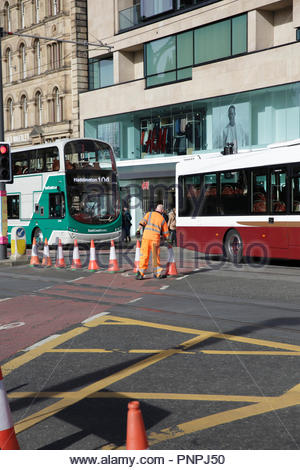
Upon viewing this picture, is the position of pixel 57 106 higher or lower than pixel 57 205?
higher

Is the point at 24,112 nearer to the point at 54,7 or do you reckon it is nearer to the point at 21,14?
the point at 21,14

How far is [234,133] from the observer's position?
27.9 meters

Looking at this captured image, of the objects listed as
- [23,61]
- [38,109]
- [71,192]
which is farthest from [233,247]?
[23,61]

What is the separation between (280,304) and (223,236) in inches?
305

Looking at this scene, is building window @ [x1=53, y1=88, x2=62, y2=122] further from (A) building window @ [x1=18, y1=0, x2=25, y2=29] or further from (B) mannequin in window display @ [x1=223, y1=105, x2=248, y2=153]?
(B) mannequin in window display @ [x1=223, y1=105, x2=248, y2=153]

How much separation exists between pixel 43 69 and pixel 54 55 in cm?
167

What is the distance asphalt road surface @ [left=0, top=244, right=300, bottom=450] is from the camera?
4352 millimetres

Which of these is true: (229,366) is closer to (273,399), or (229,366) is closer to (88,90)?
(273,399)

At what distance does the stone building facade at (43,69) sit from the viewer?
123 feet

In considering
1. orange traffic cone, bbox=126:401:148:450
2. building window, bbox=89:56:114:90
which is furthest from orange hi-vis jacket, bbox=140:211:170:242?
building window, bbox=89:56:114:90

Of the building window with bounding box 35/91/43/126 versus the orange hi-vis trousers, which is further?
the building window with bounding box 35/91/43/126

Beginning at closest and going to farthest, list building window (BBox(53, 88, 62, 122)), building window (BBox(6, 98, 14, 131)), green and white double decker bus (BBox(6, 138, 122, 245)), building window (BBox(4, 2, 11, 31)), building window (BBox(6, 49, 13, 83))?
1. green and white double decker bus (BBox(6, 138, 122, 245))
2. building window (BBox(53, 88, 62, 122))
3. building window (BBox(4, 2, 11, 31))
4. building window (BBox(6, 49, 13, 83))
5. building window (BBox(6, 98, 14, 131))

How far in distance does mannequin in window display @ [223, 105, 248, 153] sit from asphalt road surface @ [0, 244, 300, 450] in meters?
16.2
